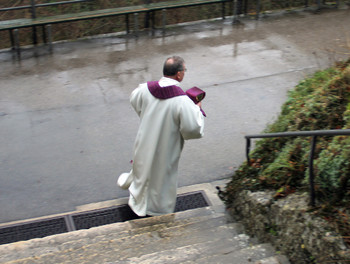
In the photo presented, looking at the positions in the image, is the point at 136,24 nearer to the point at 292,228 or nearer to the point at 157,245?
the point at 157,245

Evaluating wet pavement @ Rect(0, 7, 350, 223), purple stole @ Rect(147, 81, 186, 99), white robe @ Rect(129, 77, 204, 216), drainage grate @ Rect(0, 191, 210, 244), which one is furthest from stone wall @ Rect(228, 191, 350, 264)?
wet pavement @ Rect(0, 7, 350, 223)

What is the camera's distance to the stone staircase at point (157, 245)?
13.0ft

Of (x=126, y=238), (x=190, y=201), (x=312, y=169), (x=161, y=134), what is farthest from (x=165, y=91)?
(x=312, y=169)

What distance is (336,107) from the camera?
189 inches

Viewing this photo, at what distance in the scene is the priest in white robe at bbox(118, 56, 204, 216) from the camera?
4906 mm

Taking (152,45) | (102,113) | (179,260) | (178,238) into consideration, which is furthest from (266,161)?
(152,45)

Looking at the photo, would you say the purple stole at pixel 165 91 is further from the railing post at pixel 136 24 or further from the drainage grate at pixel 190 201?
the railing post at pixel 136 24

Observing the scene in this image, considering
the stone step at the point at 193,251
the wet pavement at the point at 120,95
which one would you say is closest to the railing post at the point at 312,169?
the stone step at the point at 193,251

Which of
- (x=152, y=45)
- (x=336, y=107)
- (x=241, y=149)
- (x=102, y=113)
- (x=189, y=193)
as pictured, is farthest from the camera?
(x=152, y=45)

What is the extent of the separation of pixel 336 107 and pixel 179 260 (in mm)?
2063

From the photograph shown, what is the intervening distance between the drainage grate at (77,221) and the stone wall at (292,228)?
1240 millimetres

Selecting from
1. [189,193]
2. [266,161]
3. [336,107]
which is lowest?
[189,193]

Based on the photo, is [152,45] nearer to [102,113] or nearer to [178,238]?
[102,113]

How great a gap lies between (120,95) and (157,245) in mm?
4170
